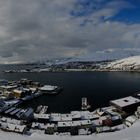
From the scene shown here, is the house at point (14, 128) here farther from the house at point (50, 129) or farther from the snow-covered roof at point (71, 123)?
the snow-covered roof at point (71, 123)

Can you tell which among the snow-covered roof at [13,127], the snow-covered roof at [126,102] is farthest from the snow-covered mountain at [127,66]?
the snow-covered roof at [13,127]

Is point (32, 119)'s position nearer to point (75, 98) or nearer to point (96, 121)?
point (96, 121)

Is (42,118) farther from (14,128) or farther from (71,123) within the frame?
(14,128)

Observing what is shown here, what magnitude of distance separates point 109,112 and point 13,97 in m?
12.4

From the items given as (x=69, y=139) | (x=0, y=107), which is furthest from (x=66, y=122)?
(x=0, y=107)

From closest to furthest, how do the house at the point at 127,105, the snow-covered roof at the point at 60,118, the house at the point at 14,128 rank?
1. the house at the point at 14,128
2. the snow-covered roof at the point at 60,118
3. the house at the point at 127,105

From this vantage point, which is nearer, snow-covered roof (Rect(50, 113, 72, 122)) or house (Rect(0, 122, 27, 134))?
house (Rect(0, 122, 27, 134))

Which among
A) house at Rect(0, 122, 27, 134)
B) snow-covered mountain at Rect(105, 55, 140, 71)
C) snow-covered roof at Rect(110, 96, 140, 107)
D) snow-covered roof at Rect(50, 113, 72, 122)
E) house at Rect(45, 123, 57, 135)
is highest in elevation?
snow-covered mountain at Rect(105, 55, 140, 71)

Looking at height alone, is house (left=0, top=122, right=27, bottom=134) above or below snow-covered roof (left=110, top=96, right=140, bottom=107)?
A: below

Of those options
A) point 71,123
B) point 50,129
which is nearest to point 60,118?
point 71,123

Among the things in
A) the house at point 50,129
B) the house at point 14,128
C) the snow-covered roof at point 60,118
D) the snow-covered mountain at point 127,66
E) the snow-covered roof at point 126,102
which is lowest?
the house at point 50,129

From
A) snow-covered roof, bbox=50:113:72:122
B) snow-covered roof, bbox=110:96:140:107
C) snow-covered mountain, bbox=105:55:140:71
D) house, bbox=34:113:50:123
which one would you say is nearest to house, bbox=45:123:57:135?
snow-covered roof, bbox=50:113:72:122

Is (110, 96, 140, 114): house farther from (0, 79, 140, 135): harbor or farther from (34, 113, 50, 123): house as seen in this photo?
(34, 113, 50, 123): house

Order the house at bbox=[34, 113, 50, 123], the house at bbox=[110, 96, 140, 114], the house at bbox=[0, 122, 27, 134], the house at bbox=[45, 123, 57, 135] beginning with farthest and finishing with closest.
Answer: the house at bbox=[110, 96, 140, 114] < the house at bbox=[34, 113, 50, 123] < the house at bbox=[45, 123, 57, 135] < the house at bbox=[0, 122, 27, 134]
